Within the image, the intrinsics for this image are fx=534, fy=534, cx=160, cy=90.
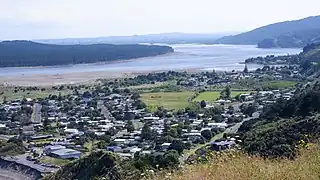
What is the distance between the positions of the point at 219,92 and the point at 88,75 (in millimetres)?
21780

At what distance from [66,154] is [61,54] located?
6898 centimetres

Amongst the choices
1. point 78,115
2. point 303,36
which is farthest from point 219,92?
point 303,36

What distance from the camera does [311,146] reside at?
468 centimetres

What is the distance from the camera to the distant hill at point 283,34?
10580 cm

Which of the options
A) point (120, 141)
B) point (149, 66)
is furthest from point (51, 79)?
point (120, 141)

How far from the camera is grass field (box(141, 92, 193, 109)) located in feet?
104

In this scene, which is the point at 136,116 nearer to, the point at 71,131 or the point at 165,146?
the point at 71,131

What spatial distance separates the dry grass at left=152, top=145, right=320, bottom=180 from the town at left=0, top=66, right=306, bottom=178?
5697mm

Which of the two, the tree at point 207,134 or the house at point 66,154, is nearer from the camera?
the house at point 66,154

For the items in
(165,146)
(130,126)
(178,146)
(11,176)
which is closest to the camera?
(11,176)

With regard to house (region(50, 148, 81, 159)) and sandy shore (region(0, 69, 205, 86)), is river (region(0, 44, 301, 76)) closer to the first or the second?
sandy shore (region(0, 69, 205, 86))

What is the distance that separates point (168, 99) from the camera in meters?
34.2

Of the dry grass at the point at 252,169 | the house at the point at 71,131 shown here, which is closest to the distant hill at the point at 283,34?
the house at the point at 71,131

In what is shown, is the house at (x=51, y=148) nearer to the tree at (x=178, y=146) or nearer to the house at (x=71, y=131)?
the house at (x=71, y=131)
